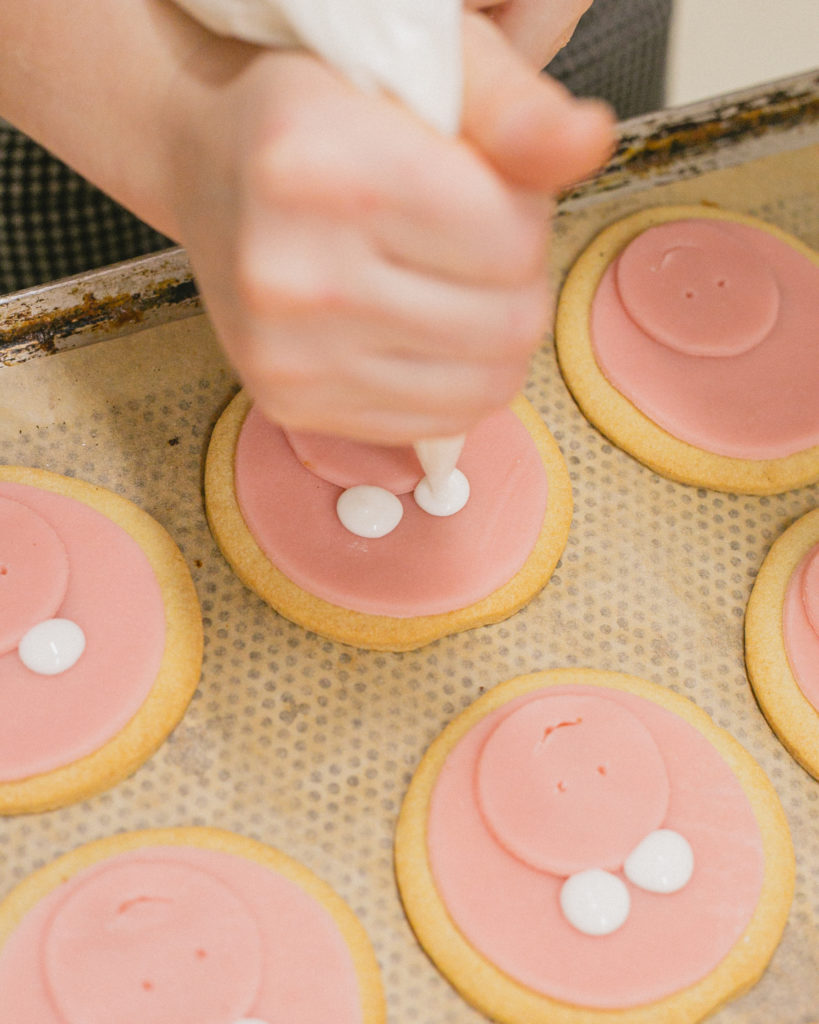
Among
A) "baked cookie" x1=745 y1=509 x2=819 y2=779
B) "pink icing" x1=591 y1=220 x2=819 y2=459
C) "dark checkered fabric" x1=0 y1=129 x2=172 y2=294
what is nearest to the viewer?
"baked cookie" x1=745 y1=509 x2=819 y2=779

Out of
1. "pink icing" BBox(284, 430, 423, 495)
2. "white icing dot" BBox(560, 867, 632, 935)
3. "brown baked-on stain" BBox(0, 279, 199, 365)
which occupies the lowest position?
"white icing dot" BBox(560, 867, 632, 935)

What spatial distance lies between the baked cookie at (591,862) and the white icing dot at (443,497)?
0.14 meters

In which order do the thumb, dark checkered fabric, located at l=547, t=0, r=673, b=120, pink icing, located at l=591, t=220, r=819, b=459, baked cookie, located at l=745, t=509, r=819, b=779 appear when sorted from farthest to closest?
dark checkered fabric, located at l=547, t=0, r=673, b=120 → pink icing, located at l=591, t=220, r=819, b=459 → baked cookie, located at l=745, t=509, r=819, b=779 → the thumb

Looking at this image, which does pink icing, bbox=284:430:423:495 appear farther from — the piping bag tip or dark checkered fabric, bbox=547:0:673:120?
dark checkered fabric, bbox=547:0:673:120

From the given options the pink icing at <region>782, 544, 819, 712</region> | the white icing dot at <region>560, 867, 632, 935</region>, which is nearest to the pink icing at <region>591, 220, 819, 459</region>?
the pink icing at <region>782, 544, 819, 712</region>

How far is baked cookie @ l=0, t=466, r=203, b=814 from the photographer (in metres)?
0.62

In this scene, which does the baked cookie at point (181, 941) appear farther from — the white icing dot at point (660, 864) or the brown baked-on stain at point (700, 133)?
the brown baked-on stain at point (700, 133)

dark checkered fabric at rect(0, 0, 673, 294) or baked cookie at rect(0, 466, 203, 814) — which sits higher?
dark checkered fabric at rect(0, 0, 673, 294)

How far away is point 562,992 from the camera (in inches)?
22.5

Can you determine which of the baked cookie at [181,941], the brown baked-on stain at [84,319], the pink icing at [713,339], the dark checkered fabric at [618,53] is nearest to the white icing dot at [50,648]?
the baked cookie at [181,941]

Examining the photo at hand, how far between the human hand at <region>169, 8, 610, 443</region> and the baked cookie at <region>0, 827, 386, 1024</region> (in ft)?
1.03

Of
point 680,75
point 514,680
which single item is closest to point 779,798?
point 514,680

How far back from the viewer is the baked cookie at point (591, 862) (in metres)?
0.58

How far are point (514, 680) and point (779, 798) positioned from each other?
183 mm
